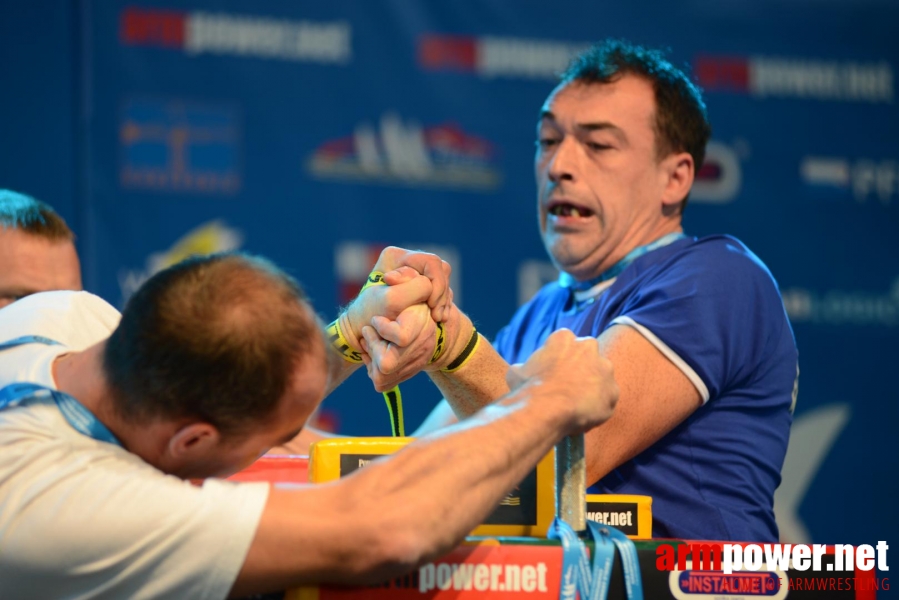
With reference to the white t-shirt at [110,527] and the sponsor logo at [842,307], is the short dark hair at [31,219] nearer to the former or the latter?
the white t-shirt at [110,527]

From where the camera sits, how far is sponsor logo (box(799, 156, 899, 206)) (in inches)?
136

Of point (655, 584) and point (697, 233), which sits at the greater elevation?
point (697, 233)

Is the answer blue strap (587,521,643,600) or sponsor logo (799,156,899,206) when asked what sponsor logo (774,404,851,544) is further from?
blue strap (587,521,643,600)

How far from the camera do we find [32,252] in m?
1.88

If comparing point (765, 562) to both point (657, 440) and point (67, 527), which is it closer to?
point (657, 440)

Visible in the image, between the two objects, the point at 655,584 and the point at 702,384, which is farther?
→ the point at 702,384

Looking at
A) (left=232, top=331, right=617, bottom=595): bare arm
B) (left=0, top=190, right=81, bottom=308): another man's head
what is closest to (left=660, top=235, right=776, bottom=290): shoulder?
(left=232, top=331, right=617, bottom=595): bare arm

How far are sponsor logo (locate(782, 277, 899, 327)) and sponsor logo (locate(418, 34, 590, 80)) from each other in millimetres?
1151

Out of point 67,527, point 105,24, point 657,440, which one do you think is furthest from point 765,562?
point 105,24

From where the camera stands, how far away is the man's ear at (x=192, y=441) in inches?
39.7

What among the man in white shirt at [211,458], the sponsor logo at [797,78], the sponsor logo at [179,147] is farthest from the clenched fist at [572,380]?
the sponsor logo at [797,78]

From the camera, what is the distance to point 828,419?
339 centimetres

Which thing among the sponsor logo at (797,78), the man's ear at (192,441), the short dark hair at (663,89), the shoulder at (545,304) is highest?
the sponsor logo at (797,78)

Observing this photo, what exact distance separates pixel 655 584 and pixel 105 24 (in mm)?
2504
